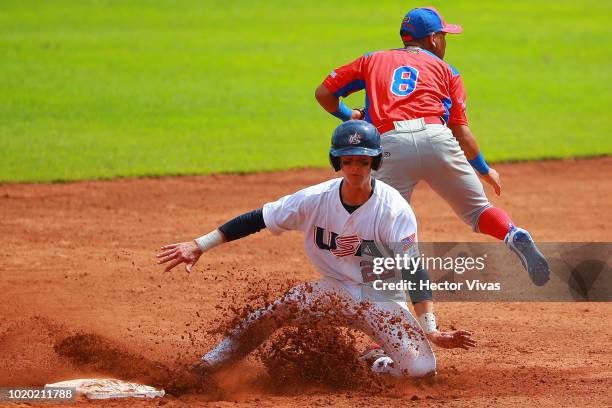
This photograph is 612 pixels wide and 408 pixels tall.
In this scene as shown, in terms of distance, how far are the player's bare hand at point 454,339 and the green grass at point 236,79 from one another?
7.52 m

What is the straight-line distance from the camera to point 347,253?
5.93 meters

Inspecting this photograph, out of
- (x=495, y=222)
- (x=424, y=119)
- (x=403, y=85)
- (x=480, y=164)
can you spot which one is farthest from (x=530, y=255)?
(x=403, y=85)

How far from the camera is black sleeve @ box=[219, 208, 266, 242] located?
5879 millimetres

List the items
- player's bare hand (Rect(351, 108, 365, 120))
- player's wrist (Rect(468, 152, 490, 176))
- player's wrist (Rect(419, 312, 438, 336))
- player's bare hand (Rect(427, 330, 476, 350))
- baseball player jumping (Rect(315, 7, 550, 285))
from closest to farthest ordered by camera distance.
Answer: player's bare hand (Rect(427, 330, 476, 350)) → player's wrist (Rect(419, 312, 438, 336)) → baseball player jumping (Rect(315, 7, 550, 285)) → player's bare hand (Rect(351, 108, 365, 120)) → player's wrist (Rect(468, 152, 490, 176))

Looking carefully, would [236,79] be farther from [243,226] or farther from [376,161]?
[376,161]

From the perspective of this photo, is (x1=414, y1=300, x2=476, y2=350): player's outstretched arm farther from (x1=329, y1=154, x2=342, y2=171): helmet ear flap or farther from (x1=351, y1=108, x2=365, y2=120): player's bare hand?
(x1=351, y1=108, x2=365, y2=120): player's bare hand

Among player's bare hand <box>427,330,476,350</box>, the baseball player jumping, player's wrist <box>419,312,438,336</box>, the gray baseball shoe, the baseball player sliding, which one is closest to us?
player's bare hand <box>427,330,476,350</box>

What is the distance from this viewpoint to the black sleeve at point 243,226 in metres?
5.88

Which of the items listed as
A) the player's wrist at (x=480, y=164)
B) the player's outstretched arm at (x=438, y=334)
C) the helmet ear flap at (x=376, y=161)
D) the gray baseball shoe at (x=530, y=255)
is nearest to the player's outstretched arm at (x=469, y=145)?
the player's wrist at (x=480, y=164)

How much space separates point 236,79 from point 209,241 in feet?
41.2

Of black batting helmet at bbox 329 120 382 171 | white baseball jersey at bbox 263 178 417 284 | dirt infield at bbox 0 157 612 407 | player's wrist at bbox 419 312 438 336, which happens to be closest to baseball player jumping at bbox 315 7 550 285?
dirt infield at bbox 0 157 612 407

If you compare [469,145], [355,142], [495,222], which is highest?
[355,142]

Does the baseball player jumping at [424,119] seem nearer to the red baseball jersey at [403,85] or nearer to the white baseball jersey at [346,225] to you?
the red baseball jersey at [403,85]

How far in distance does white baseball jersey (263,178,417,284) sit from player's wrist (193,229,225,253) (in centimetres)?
28
